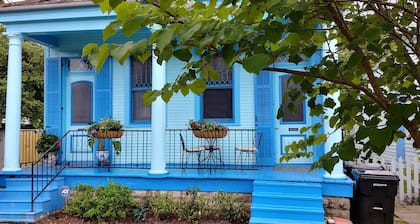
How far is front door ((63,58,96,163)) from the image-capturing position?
7715mm

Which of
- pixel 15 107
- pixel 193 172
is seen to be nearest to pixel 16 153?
pixel 15 107

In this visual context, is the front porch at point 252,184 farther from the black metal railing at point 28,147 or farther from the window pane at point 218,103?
the black metal railing at point 28,147

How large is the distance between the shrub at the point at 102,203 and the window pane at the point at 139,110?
206 centimetres

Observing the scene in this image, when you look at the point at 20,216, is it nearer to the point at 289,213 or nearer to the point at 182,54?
the point at 289,213

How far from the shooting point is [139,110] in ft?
24.7

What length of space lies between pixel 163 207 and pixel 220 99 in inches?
103

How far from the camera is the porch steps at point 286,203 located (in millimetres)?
4832

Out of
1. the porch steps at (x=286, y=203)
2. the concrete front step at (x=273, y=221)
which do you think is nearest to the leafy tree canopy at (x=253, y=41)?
the concrete front step at (x=273, y=221)

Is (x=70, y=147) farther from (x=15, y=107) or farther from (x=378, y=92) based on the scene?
(x=378, y=92)

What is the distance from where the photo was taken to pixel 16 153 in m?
6.41

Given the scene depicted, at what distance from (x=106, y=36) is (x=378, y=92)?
111 cm

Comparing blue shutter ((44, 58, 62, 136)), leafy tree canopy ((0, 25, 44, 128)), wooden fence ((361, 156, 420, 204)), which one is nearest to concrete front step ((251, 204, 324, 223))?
wooden fence ((361, 156, 420, 204))

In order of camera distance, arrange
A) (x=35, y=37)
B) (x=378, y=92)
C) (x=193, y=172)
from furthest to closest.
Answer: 1. (x=35, y=37)
2. (x=193, y=172)
3. (x=378, y=92)

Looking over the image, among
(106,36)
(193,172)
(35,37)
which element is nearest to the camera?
(106,36)
